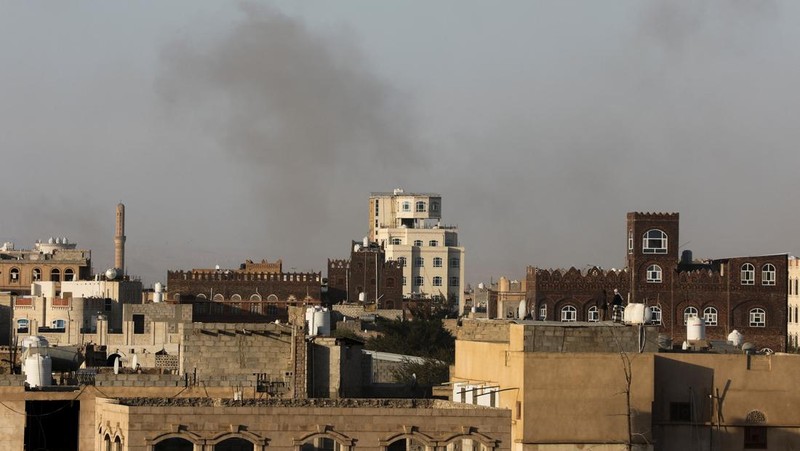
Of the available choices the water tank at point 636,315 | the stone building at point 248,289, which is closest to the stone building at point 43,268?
the stone building at point 248,289

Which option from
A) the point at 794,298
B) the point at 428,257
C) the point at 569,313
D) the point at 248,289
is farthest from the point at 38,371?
the point at 428,257

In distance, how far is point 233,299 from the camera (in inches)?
5645

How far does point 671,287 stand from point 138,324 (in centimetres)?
2935

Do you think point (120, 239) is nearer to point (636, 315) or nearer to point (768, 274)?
point (768, 274)

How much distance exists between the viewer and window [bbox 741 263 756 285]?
105562 millimetres

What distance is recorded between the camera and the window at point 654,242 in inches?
4154

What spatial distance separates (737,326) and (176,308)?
3189 centimetres

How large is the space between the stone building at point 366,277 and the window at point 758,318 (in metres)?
53.7

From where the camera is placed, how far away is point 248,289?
474 feet

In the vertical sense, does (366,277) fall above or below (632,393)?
above

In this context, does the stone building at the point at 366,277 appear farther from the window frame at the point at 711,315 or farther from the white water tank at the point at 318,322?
the white water tank at the point at 318,322

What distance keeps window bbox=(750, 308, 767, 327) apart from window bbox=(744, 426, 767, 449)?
61.4 meters

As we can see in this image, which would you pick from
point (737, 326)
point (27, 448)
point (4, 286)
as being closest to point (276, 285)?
point (4, 286)

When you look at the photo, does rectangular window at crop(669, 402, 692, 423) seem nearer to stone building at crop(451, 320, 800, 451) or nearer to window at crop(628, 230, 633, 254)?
stone building at crop(451, 320, 800, 451)
